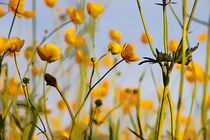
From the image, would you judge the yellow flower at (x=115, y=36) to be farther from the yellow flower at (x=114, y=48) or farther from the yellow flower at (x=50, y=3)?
the yellow flower at (x=114, y=48)

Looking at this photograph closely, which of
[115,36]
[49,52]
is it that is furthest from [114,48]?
[115,36]

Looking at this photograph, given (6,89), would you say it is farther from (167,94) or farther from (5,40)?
(167,94)

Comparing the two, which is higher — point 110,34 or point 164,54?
→ point 110,34

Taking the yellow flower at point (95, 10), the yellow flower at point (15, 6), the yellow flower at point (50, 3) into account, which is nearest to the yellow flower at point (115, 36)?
the yellow flower at point (50, 3)

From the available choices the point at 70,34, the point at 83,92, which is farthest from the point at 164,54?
the point at 70,34

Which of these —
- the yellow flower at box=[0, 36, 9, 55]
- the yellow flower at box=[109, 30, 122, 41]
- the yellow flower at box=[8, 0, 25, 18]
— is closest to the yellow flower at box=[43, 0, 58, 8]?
the yellow flower at box=[109, 30, 122, 41]

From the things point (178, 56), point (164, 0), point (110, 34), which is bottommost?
point (178, 56)

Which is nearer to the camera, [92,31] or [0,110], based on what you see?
[92,31]

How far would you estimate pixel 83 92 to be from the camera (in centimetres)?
63

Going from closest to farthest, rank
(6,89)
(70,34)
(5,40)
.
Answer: (5,40), (6,89), (70,34)

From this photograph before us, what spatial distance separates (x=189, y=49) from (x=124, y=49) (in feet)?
0.49

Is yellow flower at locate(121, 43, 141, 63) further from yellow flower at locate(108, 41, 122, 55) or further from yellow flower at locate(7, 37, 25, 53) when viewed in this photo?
yellow flower at locate(7, 37, 25, 53)

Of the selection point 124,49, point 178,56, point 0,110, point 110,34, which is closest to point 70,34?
point 110,34

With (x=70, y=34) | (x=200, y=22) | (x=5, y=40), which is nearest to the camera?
(x=200, y=22)
